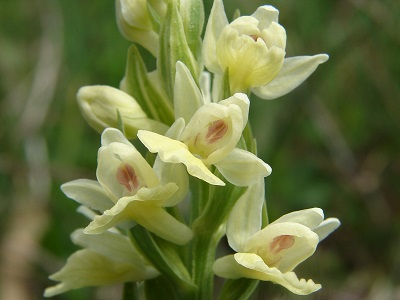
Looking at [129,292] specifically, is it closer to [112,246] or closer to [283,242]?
[112,246]

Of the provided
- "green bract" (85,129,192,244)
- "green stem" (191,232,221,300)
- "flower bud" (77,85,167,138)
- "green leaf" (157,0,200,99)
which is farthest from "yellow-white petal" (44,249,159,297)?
"green leaf" (157,0,200,99)

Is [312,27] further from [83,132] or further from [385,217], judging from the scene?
[83,132]

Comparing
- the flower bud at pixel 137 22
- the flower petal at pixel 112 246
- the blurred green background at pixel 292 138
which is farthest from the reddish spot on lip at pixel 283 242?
the blurred green background at pixel 292 138

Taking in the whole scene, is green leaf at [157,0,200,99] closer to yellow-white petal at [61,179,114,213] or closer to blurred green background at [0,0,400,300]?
yellow-white petal at [61,179,114,213]

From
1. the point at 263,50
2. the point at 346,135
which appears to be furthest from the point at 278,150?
the point at 263,50

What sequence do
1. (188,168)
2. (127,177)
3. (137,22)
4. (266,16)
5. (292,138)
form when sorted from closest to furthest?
1. (188,168)
2. (127,177)
3. (266,16)
4. (137,22)
5. (292,138)

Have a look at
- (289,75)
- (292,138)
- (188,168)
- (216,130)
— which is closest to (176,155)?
(188,168)
